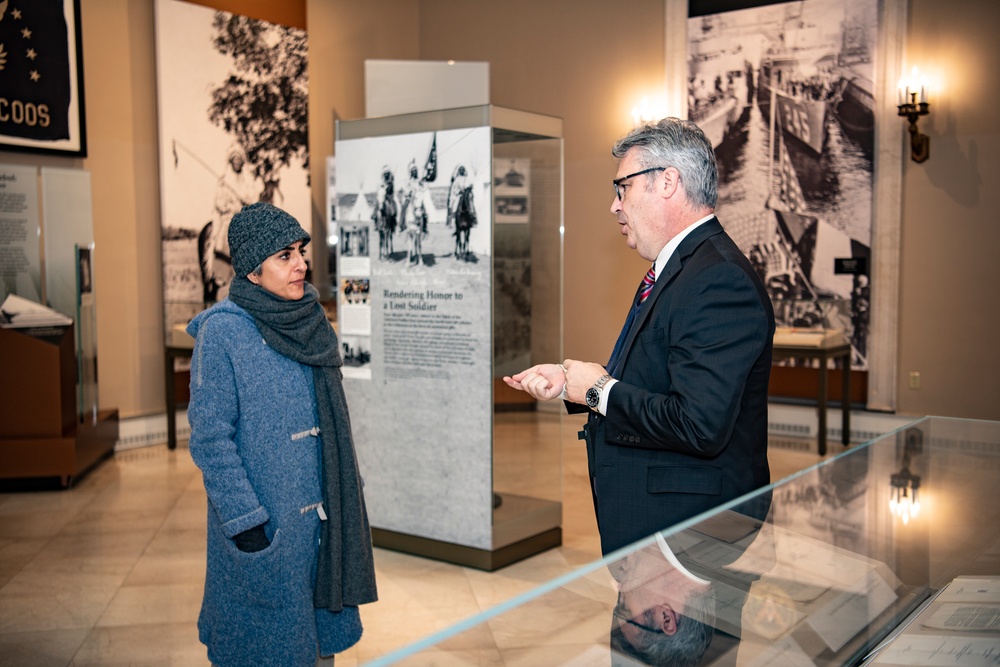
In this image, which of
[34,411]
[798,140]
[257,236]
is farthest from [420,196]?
[798,140]

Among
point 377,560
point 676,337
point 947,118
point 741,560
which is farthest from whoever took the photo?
point 947,118

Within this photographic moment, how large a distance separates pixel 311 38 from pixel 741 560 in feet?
29.3

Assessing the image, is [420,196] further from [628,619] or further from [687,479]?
[628,619]

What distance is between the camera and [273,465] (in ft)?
8.06

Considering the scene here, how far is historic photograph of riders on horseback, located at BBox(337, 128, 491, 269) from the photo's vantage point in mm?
4438

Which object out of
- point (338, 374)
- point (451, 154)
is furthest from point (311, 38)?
point (338, 374)

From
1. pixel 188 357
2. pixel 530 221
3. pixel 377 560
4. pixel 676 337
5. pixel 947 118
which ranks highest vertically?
pixel 947 118

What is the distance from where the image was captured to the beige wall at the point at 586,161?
286 inches

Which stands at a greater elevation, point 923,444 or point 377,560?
point 923,444

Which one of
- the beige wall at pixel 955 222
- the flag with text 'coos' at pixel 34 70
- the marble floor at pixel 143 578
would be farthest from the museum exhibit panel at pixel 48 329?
the beige wall at pixel 955 222

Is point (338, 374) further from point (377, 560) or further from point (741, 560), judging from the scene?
point (377, 560)

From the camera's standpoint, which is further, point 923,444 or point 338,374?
point 338,374

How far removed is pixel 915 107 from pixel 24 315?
719 cm

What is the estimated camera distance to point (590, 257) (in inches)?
368
